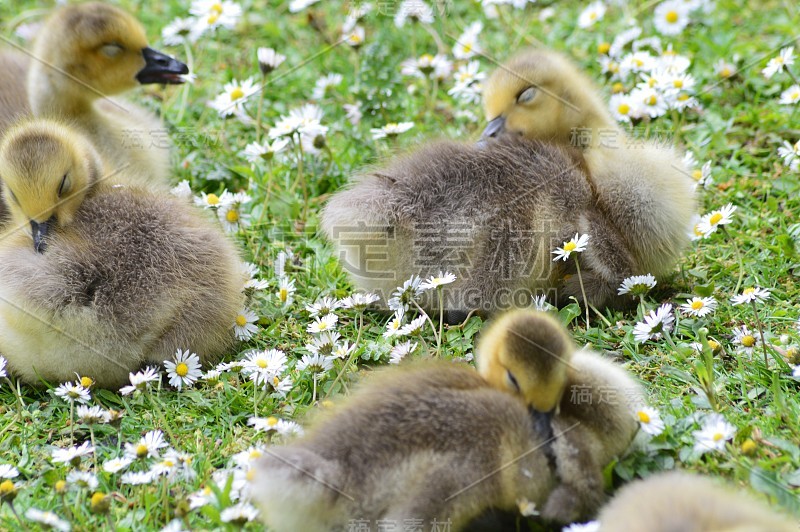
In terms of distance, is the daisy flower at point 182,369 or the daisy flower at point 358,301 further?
the daisy flower at point 358,301

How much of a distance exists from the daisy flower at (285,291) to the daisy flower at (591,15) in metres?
2.21

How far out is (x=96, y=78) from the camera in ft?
12.4

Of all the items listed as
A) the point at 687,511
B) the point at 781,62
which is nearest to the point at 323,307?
the point at 687,511

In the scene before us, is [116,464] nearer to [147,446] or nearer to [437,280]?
[147,446]

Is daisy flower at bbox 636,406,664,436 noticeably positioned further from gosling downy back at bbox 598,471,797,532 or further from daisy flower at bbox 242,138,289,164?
daisy flower at bbox 242,138,289,164

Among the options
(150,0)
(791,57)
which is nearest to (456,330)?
(791,57)

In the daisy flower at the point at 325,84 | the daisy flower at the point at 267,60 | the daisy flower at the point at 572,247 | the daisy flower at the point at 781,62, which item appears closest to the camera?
the daisy flower at the point at 572,247

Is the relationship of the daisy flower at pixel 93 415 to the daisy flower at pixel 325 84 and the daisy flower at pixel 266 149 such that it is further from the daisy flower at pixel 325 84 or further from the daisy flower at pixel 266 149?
the daisy flower at pixel 325 84

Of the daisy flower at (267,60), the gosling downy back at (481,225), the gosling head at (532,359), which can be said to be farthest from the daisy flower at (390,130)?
the gosling head at (532,359)

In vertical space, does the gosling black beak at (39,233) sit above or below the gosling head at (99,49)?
below

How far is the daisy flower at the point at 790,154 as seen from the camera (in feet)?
11.2

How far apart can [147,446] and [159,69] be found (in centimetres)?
187

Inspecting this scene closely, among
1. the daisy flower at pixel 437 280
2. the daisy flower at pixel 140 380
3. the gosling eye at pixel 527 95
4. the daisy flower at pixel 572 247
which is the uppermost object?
the gosling eye at pixel 527 95

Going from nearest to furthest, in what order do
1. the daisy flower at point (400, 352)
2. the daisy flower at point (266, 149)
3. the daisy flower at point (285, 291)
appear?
the daisy flower at point (400, 352)
the daisy flower at point (285, 291)
the daisy flower at point (266, 149)
